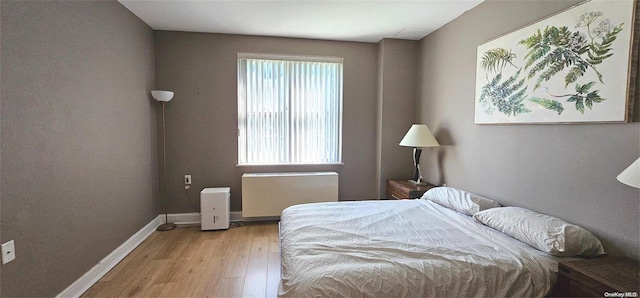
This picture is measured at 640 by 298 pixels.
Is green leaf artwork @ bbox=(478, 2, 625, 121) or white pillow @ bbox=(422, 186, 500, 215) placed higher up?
green leaf artwork @ bbox=(478, 2, 625, 121)

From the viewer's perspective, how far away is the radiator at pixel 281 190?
11.0ft

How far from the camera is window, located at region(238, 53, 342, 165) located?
349cm

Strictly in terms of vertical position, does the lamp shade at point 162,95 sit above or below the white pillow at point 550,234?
above

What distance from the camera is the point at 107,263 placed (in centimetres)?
231

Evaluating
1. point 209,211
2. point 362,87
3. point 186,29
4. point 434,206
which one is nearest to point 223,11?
point 186,29

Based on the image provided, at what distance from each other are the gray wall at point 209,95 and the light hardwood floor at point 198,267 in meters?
0.63

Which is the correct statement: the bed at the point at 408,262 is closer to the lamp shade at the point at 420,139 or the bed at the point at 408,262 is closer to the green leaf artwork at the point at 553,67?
the green leaf artwork at the point at 553,67

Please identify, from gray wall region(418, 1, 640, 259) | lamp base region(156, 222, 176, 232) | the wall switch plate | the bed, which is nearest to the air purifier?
lamp base region(156, 222, 176, 232)

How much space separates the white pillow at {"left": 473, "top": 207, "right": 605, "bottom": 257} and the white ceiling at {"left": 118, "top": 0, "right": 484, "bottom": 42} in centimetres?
199

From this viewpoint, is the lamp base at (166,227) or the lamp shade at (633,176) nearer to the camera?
the lamp shade at (633,176)

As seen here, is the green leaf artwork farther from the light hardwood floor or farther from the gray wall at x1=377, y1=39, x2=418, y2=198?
the light hardwood floor

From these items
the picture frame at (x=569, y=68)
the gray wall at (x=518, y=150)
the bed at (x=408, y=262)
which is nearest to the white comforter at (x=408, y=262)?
the bed at (x=408, y=262)

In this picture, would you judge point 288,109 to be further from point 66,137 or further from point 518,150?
point 518,150

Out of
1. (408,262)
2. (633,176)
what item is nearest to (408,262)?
(408,262)
